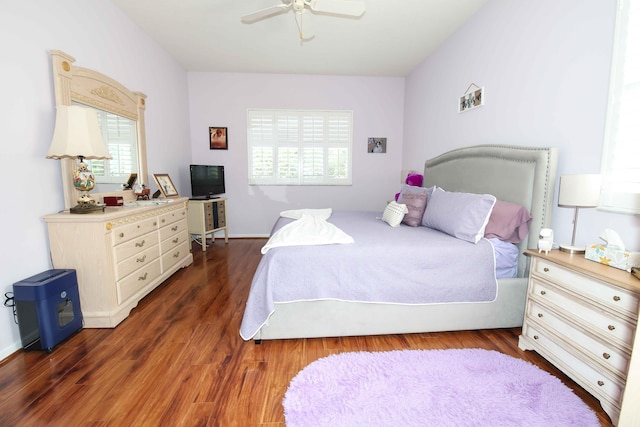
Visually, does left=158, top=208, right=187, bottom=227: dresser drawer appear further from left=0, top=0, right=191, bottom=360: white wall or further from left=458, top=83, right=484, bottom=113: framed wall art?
left=458, top=83, right=484, bottom=113: framed wall art

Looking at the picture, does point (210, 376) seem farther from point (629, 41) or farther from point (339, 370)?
point (629, 41)

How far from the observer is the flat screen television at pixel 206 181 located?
14.7 ft

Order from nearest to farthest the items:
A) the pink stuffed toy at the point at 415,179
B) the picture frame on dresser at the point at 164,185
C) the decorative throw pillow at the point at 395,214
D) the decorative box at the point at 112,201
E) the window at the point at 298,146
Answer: the decorative box at the point at 112,201
the decorative throw pillow at the point at 395,214
the picture frame on dresser at the point at 164,185
the pink stuffed toy at the point at 415,179
the window at the point at 298,146

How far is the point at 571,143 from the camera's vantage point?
2014mm

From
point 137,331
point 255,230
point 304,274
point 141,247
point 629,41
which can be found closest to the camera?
point 629,41

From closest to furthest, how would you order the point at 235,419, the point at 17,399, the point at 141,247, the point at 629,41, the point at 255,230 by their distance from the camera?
the point at 235,419 < the point at 17,399 < the point at 629,41 < the point at 141,247 < the point at 255,230

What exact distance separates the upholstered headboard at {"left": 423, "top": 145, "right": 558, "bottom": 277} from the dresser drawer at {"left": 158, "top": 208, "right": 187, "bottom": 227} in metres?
3.23

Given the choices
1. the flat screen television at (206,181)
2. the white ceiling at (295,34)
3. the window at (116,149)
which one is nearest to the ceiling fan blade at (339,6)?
the white ceiling at (295,34)

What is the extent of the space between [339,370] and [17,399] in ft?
5.68

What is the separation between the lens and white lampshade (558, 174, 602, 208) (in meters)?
1.69

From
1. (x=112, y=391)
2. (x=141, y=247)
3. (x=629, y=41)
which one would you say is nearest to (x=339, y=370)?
(x=112, y=391)

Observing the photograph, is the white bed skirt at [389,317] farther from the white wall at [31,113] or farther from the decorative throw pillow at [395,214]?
the white wall at [31,113]

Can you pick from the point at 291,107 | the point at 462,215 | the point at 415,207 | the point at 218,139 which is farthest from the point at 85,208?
the point at 291,107

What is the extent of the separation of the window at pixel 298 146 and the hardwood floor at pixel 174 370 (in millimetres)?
3035
